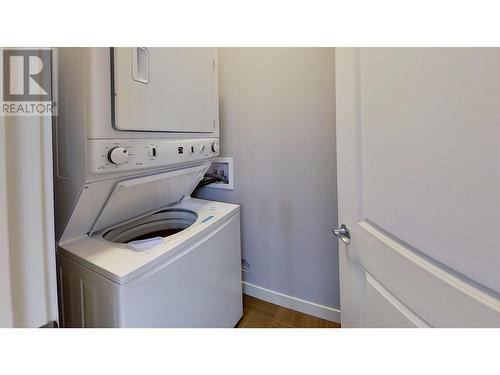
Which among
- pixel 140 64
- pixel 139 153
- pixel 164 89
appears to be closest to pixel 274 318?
pixel 139 153

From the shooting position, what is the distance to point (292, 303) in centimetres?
218

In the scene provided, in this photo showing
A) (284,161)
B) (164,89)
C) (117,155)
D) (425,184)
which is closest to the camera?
(425,184)

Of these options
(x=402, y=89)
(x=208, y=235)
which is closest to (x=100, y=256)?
(x=208, y=235)

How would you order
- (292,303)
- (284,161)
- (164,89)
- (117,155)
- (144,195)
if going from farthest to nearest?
(292,303) < (284,161) < (144,195) < (164,89) < (117,155)

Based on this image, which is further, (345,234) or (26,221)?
(345,234)

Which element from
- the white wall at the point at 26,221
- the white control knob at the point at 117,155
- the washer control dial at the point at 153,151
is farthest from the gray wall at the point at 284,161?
the white wall at the point at 26,221

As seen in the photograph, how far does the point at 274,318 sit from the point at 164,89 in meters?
2.10

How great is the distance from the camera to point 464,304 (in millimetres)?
568

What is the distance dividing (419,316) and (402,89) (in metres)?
0.74

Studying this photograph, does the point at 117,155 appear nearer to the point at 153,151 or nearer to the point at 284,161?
the point at 153,151

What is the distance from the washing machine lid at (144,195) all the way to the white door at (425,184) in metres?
1.14

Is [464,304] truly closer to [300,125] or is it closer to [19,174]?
[19,174]

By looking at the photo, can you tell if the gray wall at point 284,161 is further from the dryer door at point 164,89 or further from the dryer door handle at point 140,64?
the dryer door handle at point 140,64

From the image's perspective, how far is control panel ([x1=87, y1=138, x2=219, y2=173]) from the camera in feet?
3.21
